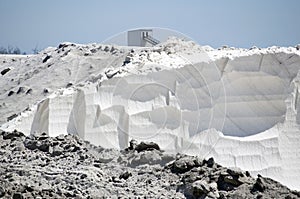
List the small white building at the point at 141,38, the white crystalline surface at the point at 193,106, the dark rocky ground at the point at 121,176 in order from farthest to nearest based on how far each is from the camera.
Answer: the small white building at the point at 141,38
the white crystalline surface at the point at 193,106
the dark rocky ground at the point at 121,176

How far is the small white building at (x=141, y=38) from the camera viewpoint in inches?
621

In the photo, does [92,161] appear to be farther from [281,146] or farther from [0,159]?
[281,146]

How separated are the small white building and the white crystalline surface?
0.39m

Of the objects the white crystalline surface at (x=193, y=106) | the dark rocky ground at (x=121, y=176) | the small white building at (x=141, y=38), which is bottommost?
the dark rocky ground at (x=121, y=176)

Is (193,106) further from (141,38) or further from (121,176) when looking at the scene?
(121,176)

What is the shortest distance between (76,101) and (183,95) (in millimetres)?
2496

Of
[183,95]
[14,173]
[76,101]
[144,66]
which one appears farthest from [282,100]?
[14,173]

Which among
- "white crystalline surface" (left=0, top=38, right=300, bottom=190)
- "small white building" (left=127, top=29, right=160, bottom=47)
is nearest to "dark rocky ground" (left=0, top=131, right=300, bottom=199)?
"white crystalline surface" (left=0, top=38, right=300, bottom=190)

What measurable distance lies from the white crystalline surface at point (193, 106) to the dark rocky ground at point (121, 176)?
2.57 metres

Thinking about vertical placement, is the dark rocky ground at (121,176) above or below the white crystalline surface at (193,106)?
below

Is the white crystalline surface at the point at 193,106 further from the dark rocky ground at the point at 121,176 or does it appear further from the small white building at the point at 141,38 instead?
the dark rocky ground at the point at 121,176

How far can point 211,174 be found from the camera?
27.1 ft

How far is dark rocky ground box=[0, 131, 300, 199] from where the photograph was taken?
770cm

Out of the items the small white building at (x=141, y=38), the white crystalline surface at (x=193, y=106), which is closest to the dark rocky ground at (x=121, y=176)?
the white crystalline surface at (x=193, y=106)
